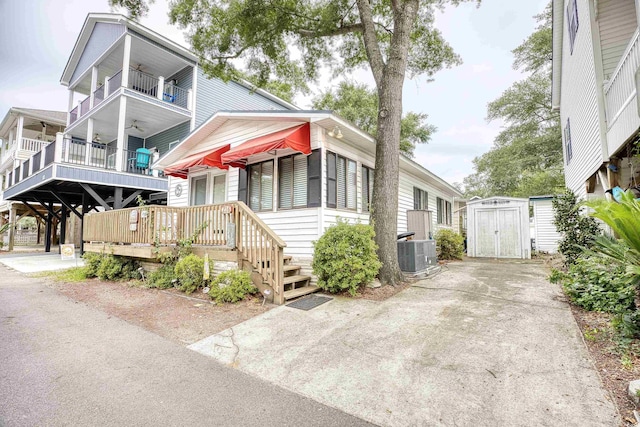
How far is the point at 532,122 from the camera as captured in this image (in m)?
20.2

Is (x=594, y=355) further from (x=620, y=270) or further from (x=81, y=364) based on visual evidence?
(x=81, y=364)

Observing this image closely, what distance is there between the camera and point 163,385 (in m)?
2.69

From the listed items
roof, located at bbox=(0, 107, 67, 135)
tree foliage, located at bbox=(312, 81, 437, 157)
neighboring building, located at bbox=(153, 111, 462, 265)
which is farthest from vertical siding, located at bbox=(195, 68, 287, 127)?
roof, located at bbox=(0, 107, 67, 135)

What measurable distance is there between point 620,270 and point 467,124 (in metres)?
31.4

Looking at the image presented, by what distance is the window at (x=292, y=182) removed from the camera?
22.6 ft

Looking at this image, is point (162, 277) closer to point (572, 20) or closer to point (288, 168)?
point (288, 168)

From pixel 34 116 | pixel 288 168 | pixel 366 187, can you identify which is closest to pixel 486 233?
pixel 366 187

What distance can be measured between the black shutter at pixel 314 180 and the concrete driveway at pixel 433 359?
2.35 m

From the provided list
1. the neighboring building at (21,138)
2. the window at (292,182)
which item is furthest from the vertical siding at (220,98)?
the neighboring building at (21,138)

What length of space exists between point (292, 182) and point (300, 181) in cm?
26

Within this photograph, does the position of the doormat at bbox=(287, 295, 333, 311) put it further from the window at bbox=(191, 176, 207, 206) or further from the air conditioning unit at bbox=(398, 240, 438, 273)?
the window at bbox=(191, 176, 207, 206)

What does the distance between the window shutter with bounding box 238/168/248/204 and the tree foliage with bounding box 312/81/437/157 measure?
13299 mm

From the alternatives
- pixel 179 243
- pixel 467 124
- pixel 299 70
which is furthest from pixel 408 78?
pixel 467 124

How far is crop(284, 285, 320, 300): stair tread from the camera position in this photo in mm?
5402
